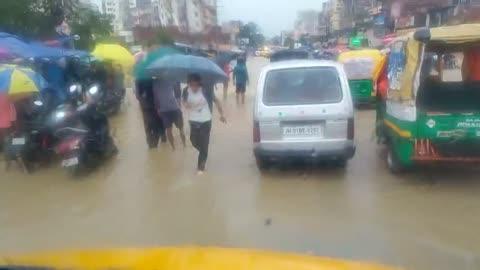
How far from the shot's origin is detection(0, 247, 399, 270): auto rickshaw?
2.53 meters

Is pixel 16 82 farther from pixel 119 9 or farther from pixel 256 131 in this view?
pixel 119 9

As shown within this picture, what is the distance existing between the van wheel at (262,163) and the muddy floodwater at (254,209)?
0.13 m

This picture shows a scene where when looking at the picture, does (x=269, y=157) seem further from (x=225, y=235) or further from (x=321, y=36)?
(x=321, y=36)

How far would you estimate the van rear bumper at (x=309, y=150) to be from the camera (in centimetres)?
775

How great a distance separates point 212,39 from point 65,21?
5.97m

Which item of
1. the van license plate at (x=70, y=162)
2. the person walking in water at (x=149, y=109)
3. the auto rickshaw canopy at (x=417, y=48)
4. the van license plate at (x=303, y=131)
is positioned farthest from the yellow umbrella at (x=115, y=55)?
the auto rickshaw canopy at (x=417, y=48)

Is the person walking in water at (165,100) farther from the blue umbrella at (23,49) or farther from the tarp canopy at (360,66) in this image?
the tarp canopy at (360,66)

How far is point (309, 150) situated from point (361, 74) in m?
8.16

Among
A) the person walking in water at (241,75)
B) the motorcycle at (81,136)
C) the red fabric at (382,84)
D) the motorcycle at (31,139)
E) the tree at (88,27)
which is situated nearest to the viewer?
the motorcycle at (81,136)

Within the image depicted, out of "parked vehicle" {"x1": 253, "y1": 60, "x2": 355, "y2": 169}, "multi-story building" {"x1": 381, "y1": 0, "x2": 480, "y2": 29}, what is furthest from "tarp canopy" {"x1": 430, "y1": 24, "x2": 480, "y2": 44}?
"multi-story building" {"x1": 381, "y1": 0, "x2": 480, "y2": 29}

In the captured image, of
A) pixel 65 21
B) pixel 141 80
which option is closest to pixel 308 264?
pixel 141 80

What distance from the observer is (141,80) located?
33.5 ft

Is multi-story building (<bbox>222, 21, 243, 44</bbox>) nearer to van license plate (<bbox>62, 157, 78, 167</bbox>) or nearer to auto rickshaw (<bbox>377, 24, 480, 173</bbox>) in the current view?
van license plate (<bbox>62, 157, 78, 167</bbox>)

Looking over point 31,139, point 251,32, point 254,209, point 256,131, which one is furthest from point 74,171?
point 251,32
